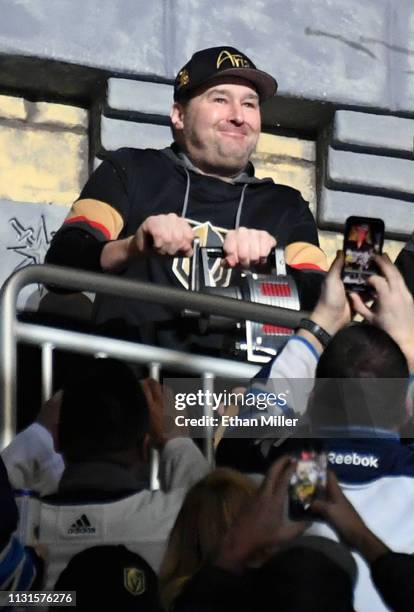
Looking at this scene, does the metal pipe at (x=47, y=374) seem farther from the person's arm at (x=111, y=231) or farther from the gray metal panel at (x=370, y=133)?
the gray metal panel at (x=370, y=133)

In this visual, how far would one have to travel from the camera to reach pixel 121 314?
14.6ft

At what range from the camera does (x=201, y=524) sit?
336 centimetres

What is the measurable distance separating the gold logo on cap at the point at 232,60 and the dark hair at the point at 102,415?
4.48ft

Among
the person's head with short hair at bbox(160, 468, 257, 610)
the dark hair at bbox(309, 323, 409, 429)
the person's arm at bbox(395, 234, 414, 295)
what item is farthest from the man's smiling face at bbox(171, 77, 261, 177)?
the person's head with short hair at bbox(160, 468, 257, 610)

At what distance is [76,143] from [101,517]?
2.75m

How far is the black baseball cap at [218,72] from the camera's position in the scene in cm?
494

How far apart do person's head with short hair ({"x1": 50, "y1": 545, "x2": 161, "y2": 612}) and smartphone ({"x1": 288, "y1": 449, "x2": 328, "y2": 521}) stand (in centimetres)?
34

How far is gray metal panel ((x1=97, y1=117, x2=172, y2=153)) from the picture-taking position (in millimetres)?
5875

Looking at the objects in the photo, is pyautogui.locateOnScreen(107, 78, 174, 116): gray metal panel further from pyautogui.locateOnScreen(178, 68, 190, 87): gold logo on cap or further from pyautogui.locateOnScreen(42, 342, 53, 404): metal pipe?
pyautogui.locateOnScreen(42, 342, 53, 404): metal pipe

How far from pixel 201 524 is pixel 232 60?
193cm

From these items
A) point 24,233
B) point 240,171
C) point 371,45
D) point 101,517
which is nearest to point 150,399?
point 101,517

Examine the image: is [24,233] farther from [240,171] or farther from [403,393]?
[403,393]

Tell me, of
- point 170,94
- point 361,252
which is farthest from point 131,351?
point 170,94

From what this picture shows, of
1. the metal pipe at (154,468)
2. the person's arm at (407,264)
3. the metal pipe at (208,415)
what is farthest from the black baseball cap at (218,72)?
the metal pipe at (154,468)
